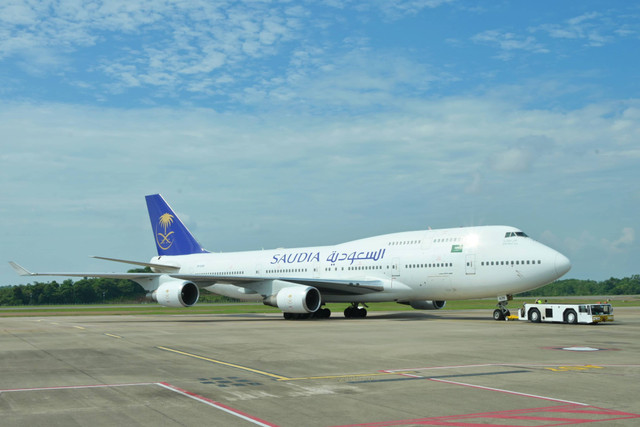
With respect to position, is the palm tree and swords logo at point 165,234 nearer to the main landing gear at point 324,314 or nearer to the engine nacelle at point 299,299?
the main landing gear at point 324,314

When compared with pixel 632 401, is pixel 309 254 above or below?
above

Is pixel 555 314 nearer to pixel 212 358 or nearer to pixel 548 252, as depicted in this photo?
pixel 548 252

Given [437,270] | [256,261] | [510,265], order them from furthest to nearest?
[256,261], [437,270], [510,265]

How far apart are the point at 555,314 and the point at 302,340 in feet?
49.4

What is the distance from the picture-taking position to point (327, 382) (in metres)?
12.2

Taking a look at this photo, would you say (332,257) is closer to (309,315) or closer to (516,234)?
(309,315)

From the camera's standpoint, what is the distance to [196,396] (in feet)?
35.1

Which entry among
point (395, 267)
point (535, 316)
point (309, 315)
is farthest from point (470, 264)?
point (309, 315)

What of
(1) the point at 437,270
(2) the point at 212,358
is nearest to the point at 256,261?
(1) the point at 437,270

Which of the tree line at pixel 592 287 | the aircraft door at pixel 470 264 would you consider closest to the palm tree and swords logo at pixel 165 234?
the aircraft door at pixel 470 264

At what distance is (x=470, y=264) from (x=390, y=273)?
17.5ft

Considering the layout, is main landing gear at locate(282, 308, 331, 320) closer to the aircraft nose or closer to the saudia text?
the saudia text

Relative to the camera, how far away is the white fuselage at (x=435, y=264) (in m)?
32.1

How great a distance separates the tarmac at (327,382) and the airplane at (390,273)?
35.1 feet
